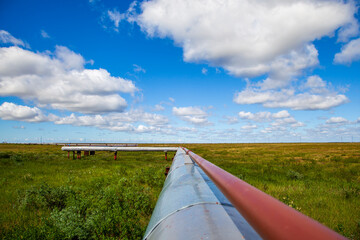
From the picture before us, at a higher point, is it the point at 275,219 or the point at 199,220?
the point at 275,219

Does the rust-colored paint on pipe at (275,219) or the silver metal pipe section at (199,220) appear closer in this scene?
the rust-colored paint on pipe at (275,219)

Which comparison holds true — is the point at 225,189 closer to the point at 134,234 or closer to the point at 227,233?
the point at 227,233

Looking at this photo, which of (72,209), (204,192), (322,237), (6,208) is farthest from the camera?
(6,208)

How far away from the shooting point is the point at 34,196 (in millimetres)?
6305

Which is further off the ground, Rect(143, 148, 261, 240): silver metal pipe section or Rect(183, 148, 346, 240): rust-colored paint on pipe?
Rect(183, 148, 346, 240): rust-colored paint on pipe

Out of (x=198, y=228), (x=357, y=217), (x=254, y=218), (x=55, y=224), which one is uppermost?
(x=254, y=218)

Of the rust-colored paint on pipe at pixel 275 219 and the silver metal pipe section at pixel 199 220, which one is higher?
the rust-colored paint on pipe at pixel 275 219

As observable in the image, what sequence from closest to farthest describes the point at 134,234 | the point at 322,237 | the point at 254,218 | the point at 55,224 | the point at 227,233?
the point at 322,237
the point at 254,218
the point at 227,233
the point at 134,234
the point at 55,224

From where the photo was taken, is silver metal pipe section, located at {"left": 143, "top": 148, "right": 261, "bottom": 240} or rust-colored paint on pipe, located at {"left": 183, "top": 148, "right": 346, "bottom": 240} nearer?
rust-colored paint on pipe, located at {"left": 183, "top": 148, "right": 346, "bottom": 240}

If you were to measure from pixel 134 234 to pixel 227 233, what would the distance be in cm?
303

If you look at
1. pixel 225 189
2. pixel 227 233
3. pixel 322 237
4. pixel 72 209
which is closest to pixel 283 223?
pixel 322 237

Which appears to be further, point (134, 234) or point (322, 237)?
point (134, 234)

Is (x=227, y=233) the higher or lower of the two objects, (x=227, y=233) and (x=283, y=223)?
the lower

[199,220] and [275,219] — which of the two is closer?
[275,219]
